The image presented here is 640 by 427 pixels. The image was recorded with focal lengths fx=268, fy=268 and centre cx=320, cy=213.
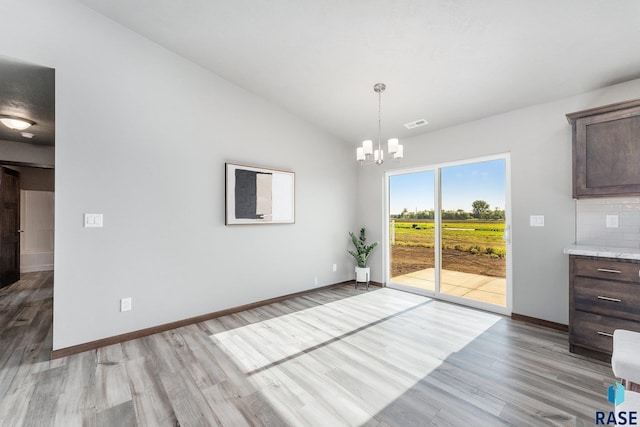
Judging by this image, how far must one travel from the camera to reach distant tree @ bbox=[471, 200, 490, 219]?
3.66 metres

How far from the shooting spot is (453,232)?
3986 mm

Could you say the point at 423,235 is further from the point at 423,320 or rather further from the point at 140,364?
the point at 140,364

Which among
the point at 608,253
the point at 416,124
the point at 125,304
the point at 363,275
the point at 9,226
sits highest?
the point at 416,124

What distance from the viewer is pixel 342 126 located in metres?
4.45

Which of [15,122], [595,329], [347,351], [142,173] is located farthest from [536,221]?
[15,122]

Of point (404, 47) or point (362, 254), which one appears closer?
point (404, 47)

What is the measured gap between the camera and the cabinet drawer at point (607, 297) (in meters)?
2.18

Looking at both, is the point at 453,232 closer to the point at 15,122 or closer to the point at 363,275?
the point at 363,275

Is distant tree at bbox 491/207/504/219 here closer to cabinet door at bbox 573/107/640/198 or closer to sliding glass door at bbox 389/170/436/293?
sliding glass door at bbox 389/170/436/293

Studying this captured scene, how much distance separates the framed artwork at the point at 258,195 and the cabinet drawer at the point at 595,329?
3.39 m

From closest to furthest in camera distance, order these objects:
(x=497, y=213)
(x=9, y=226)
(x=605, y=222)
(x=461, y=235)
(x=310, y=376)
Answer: (x=310, y=376)
(x=605, y=222)
(x=497, y=213)
(x=461, y=235)
(x=9, y=226)

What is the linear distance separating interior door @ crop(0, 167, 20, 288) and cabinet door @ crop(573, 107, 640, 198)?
8005 mm

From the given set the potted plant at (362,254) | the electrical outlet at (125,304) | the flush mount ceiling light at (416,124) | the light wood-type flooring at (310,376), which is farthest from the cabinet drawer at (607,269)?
the electrical outlet at (125,304)

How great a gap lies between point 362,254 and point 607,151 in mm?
3341
